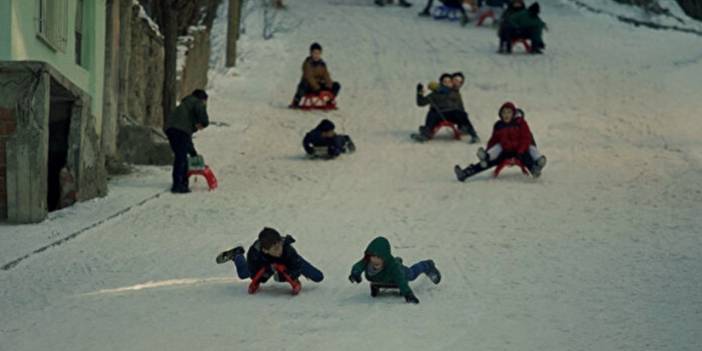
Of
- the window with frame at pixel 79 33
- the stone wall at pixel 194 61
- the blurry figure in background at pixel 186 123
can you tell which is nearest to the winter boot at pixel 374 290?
the blurry figure in background at pixel 186 123

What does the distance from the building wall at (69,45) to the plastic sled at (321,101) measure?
23.4ft

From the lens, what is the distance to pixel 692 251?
46.7 ft

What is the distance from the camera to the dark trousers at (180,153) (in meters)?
18.2

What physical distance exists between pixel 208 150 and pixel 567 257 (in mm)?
9518

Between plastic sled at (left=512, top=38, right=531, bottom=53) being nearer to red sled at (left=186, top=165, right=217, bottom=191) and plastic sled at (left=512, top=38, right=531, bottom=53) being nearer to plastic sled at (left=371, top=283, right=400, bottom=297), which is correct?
red sled at (left=186, top=165, right=217, bottom=191)

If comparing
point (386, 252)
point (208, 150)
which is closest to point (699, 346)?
point (386, 252)

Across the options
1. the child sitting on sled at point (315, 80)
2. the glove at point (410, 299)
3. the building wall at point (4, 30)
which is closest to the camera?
the glove at point (410, 299)

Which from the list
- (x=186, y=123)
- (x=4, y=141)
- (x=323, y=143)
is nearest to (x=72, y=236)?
(x=4, y=141)

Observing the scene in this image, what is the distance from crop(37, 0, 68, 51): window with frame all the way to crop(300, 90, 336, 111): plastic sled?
8754 millimetres

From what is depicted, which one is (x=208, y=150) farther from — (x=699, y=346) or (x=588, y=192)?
(x=699, y=346)

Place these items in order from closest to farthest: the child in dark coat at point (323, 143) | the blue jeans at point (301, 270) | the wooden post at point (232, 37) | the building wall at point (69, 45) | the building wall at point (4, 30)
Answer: the blue jeans at point (301, 270), the building wall at point (4, 30), the building wall at point (69, 45), the child in dark coat at point (323, 143), the wooden post at point (232, 37)

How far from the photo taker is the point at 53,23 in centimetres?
1781

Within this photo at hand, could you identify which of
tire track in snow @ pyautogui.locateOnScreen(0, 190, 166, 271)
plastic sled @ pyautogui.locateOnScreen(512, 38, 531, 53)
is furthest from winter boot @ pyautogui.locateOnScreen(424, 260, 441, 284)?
plastic sled @ pyautogui.locateOnScreen(512, 38, 531, 53)

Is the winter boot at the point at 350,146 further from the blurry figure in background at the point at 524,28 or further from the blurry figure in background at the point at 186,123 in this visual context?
the blurry figure in background at the point at 524,28
